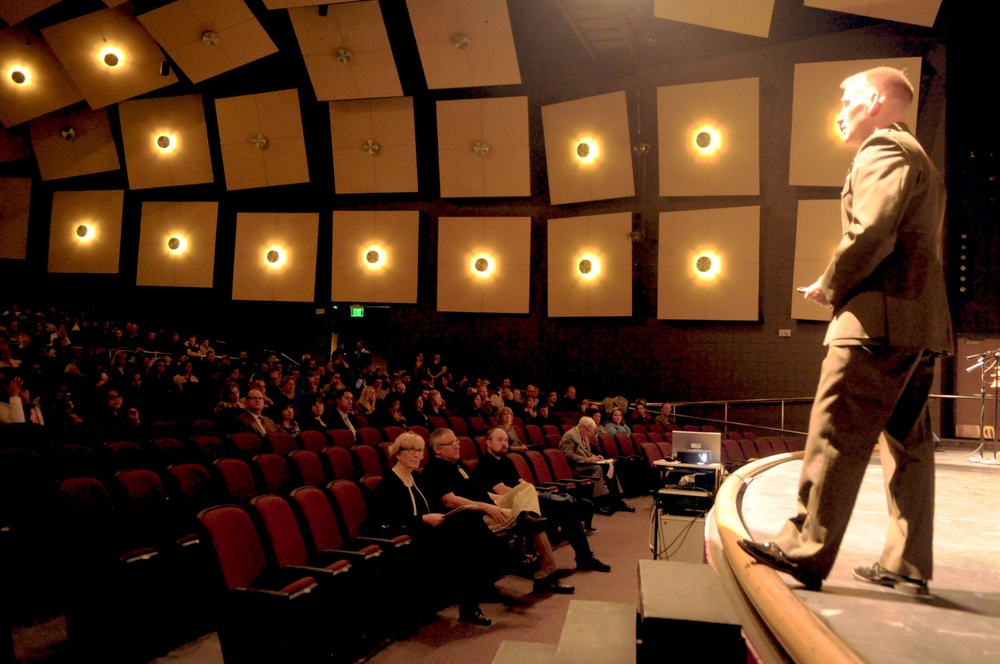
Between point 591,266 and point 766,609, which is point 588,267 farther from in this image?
point 766,609

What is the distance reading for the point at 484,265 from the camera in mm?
10297

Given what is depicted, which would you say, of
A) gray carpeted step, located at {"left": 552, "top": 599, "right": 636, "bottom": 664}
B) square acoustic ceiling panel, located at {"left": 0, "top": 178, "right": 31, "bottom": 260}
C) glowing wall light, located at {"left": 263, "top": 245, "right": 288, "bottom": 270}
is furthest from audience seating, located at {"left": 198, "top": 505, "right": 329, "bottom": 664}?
square acoustic ceiling panel, located at {"left": 0, "top": 178, "right": 31, "bottom": 260}

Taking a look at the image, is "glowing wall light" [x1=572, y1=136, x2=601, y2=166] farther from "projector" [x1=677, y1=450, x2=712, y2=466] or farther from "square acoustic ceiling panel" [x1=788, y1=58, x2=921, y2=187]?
"projector" [x1=677, y1=450, x2=712, y2=466]

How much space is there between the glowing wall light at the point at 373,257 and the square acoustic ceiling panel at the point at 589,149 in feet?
9.09

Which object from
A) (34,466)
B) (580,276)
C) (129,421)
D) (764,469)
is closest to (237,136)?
(580,276)

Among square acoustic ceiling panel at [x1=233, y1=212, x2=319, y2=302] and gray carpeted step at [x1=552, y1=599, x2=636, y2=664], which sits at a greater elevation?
square acoustic ceiling panel at [x1=233, y1=212, x2=319, y2=302]

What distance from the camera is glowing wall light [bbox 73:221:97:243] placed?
36.5 feet

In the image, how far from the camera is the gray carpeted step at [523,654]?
1902 mm

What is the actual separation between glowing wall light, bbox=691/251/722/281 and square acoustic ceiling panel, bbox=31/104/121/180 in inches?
361

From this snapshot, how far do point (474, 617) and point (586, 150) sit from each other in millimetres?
7587

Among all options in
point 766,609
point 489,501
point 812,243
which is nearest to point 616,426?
point 812,243

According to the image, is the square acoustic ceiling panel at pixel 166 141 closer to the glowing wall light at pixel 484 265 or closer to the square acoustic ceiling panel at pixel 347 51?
the square acoustic ceiling panel at pixel 347 51

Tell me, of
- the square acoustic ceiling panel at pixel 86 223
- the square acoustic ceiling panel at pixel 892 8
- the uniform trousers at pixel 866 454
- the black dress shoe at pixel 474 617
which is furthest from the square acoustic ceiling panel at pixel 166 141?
the uniform trousers at pixel 866 454

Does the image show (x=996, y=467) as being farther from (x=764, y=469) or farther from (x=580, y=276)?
(x=580, y=276)
